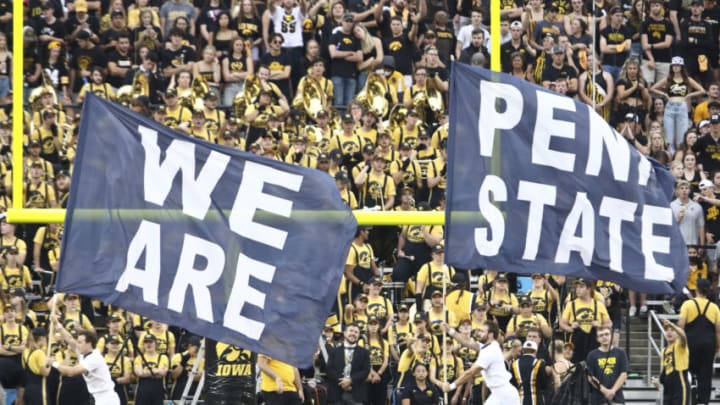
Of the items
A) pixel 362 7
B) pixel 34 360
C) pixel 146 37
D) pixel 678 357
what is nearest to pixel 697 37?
pixel 362 7

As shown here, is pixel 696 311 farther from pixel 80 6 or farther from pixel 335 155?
pixel 80 6

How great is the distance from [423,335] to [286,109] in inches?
178

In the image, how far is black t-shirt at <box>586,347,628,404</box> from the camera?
1755 cm

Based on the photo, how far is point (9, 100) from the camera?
71.1 ft

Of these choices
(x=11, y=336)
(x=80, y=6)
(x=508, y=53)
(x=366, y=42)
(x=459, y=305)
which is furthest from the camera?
(x=80, y=6)

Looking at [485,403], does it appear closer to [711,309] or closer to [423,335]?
[423,335]

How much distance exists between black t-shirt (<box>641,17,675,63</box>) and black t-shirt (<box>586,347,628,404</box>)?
22.0 ft

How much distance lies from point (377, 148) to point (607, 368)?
4.32 meters

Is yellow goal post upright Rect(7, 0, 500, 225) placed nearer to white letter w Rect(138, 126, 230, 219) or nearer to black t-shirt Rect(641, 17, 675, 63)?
white letter w Rect(138, 126, 230, 219)

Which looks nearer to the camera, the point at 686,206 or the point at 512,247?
the point at 512,247

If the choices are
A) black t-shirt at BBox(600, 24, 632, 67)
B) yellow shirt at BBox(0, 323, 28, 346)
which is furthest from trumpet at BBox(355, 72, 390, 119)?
yellow shirt at BBox(0, 323, 28, 346)

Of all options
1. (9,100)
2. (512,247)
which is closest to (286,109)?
(9,100)

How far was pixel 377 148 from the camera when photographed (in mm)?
20672

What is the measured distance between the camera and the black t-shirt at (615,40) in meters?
22.9
